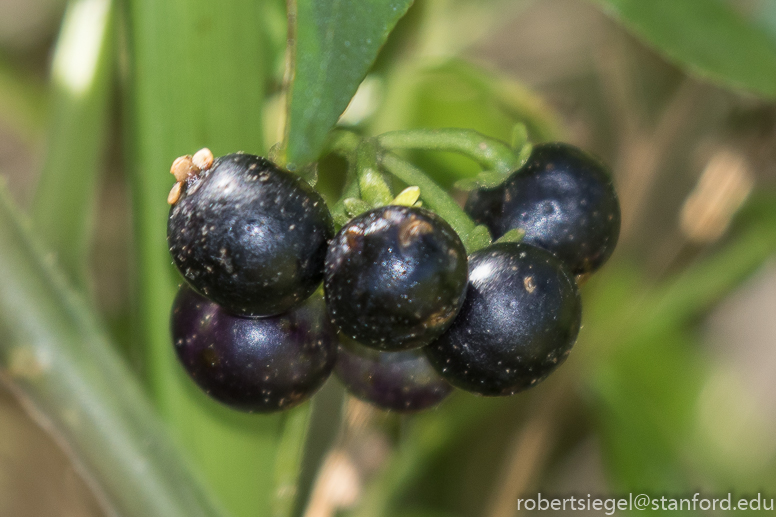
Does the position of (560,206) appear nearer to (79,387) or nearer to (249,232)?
(249,232)

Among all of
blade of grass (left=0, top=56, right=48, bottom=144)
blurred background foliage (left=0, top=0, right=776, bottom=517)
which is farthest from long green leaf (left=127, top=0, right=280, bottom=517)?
blade of grass (left=0, top=56, right=48, bottom=144)

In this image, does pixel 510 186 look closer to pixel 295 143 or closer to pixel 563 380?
pixel 295 143

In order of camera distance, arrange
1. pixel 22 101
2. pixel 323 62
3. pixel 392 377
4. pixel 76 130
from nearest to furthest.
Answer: pixel 323 62 → pixel 392 377 → pixel 76 130 → pixel 22 101

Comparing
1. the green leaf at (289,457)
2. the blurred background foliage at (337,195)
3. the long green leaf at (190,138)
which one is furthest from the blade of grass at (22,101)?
the green leaf at (289,457)

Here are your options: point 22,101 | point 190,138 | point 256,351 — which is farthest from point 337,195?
point 22,101

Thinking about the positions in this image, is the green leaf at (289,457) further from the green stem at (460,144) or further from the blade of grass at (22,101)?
the blade of grass at (22,101)

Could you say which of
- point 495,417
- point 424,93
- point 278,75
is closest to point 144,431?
point 278,75

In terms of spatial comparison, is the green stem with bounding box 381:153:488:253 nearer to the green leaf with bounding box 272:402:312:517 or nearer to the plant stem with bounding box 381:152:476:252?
the plant stem with bounding box 381:152:476:252
